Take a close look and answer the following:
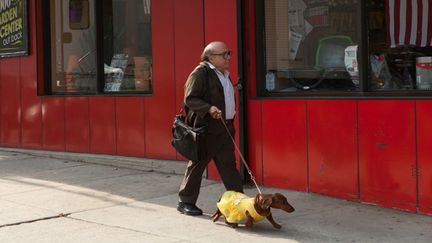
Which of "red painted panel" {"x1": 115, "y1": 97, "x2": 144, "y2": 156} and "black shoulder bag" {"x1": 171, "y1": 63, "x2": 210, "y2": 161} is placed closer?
"black shoulder bag" {"x1": 171, "y1": 63, "x2": 210, "y2": 161}

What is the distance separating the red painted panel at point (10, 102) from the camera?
37.3 ft

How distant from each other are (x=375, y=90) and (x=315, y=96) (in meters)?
0.72

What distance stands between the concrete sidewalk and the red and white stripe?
1.81 meters

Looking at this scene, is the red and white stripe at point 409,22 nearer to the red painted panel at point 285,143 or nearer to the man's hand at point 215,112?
the red painted panel at point 285,143

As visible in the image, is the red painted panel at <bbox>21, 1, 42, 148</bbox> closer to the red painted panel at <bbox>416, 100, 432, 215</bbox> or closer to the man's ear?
the man's ear

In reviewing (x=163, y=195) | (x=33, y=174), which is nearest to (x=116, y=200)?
(x=163, y=195)

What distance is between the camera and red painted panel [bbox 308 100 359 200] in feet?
21.8

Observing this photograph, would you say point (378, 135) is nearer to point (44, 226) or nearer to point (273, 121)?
point (273, 121)

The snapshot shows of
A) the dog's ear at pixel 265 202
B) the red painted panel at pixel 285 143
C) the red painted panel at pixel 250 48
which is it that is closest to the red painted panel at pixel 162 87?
the red painted panel at pixel 250 48

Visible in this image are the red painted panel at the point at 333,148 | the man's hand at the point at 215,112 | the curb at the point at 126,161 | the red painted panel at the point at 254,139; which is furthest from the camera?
the curb at the point at 126,161

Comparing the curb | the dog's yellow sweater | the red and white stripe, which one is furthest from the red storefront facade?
the dog's yellow sweater

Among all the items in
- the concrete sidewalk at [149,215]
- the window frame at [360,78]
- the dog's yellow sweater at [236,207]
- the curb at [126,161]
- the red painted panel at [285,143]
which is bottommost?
the concrete sidewalk at [149,215]

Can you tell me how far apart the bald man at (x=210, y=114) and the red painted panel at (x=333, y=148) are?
1.13 m

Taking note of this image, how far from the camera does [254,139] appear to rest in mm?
7621
